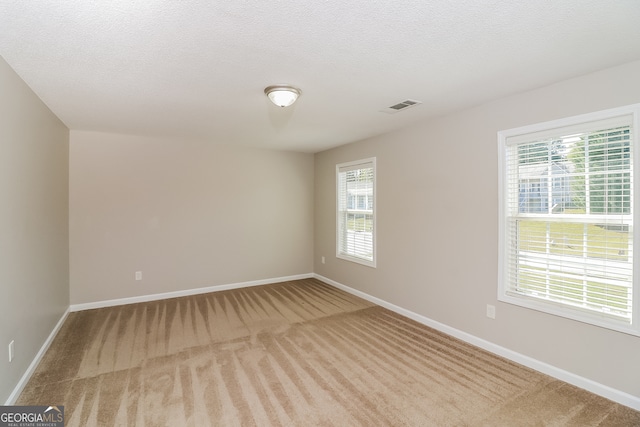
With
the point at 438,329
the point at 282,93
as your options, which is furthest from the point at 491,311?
the point at 282,93

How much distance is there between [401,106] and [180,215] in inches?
143

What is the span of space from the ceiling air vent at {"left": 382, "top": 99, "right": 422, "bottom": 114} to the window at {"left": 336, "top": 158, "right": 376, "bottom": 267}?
124 cm

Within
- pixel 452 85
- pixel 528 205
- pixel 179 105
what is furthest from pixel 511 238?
pixel 179 105

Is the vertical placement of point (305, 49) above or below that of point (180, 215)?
above

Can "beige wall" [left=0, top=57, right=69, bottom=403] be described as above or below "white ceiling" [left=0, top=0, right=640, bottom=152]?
below

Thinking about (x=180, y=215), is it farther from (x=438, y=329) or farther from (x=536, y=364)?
(x=536, y=364)

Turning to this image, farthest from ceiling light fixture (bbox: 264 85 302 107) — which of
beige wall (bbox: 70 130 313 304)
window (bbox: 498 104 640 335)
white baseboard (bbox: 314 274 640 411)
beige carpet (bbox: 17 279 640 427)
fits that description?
white baseboard (bbox: 314 274 640 411)

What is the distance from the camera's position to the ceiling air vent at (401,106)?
3041mm

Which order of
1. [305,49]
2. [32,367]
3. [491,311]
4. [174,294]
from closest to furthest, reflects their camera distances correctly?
1. [305,49]
2. [32,367]
3. [491,311]
4. [174,294]

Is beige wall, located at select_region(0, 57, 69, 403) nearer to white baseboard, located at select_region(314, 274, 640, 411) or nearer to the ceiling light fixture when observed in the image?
the ceiling light fixture

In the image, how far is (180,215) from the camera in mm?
4836

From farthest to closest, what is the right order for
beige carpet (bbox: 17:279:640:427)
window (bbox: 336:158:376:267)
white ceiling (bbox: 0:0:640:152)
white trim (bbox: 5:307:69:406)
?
window (bbox: 336:158:376:267)
white trim (bbox: 5:307:69:406)
beige carpet (bbox: 17:279:640:427)
white ceiling (bbox: 0:0:640:152)

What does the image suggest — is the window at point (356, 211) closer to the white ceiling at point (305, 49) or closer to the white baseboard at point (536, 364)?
the white baseboard at point (536, 364)

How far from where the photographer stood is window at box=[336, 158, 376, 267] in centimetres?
468
